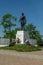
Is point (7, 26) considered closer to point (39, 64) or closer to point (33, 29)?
point (33, 29)

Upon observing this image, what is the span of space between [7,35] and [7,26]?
4.54 metres

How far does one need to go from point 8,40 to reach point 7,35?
940cm

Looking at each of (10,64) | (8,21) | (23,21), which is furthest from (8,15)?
(10,64)

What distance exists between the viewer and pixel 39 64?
35.1 ft

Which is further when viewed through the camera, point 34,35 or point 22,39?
point 34,35

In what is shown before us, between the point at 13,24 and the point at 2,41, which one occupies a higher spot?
the point at 13,24

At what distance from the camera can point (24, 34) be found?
31.2m

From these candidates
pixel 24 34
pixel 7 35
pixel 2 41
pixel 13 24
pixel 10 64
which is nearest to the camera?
pixel 10 64

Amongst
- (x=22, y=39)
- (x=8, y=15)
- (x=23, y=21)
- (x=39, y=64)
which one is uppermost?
(x=8, y=15)

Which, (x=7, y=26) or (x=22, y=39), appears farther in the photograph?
(x=7, y=26)

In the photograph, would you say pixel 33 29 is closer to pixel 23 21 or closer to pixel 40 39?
pixel 40 39

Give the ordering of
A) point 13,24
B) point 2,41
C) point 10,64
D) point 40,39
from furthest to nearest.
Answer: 1. point 40,39
2. point 13,24
3. point 2,41
4. point 10,64

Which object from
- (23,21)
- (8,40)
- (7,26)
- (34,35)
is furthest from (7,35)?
(23,21)

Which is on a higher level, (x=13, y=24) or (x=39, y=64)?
(x=13, y=24)
